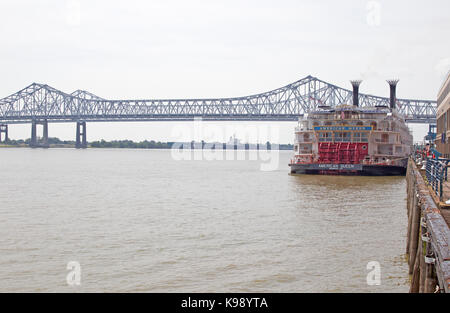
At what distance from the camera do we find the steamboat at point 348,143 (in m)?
46.7

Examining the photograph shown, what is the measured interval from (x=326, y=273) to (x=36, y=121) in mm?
162697

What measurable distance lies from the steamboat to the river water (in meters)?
15.9

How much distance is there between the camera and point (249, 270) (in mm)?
13086

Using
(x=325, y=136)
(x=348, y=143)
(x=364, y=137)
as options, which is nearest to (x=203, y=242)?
(x=348, y=143)

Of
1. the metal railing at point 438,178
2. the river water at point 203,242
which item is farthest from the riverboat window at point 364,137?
the metal railing at point 438,178

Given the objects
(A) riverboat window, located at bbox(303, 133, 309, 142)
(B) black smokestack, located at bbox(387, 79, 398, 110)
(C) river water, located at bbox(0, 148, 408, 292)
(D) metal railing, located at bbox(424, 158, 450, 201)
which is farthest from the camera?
(B) black smokestack, located at bbox(387, 79, 398, 110)

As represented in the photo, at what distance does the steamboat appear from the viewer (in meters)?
46.7

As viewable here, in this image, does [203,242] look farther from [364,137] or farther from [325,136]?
[364,137]

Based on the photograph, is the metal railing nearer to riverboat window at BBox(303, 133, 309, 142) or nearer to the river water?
the river water

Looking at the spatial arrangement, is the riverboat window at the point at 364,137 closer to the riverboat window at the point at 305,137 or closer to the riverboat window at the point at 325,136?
the riverboat window at the point at 325,136

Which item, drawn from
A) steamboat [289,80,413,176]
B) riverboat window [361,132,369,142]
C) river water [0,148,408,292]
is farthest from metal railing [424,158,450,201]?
riverboat window [361,132,369,142]

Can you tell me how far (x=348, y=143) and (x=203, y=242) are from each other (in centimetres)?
3444

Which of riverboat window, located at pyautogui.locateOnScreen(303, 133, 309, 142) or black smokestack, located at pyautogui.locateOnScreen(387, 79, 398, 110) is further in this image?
black smokestack, located at pyautogui.locateOnScreen(387, 79, 398, 110)
